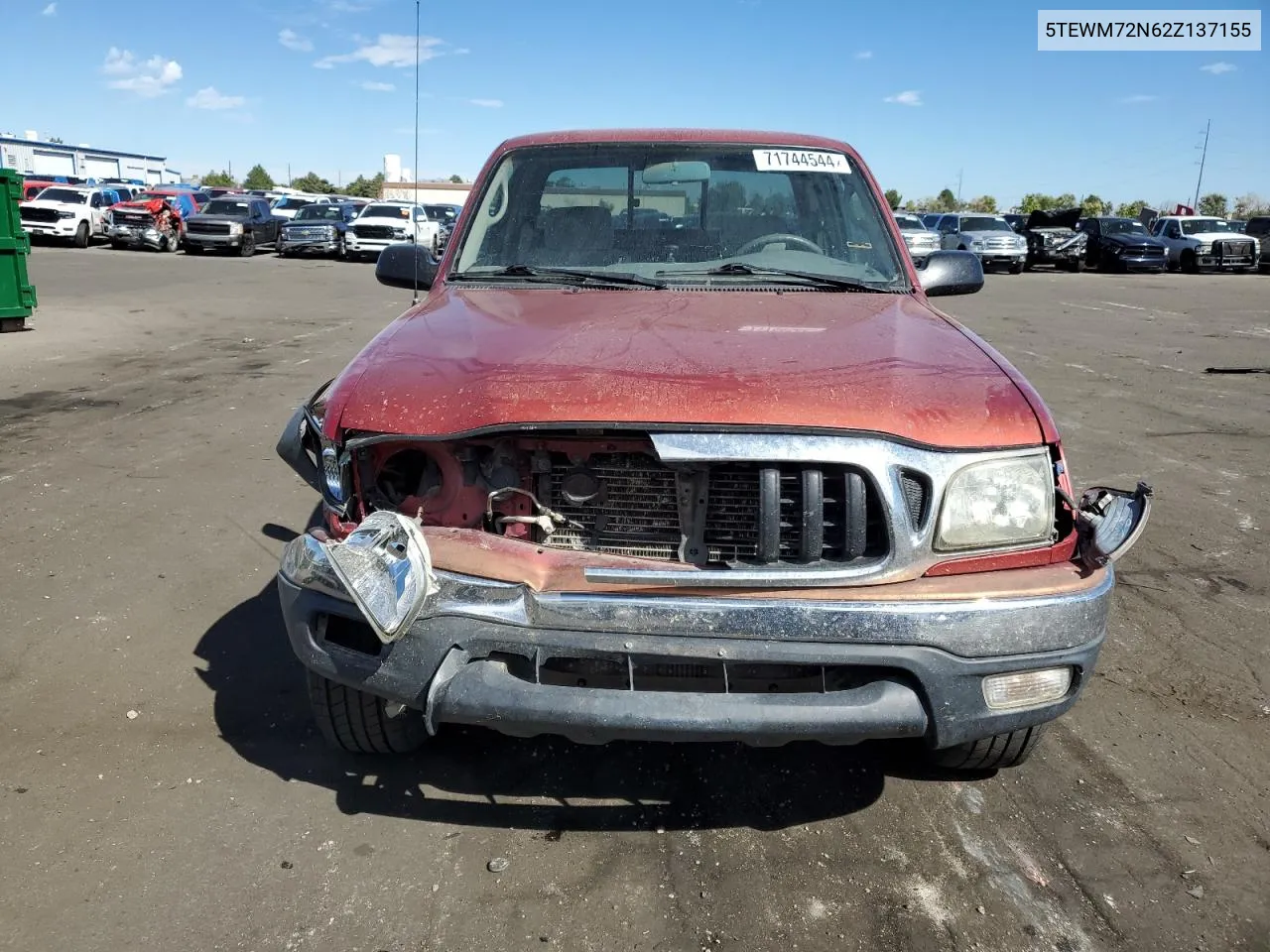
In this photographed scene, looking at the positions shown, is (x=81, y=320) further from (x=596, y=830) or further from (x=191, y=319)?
(x=596, y=830)

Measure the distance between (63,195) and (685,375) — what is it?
3194cm

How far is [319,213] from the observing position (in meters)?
28.1

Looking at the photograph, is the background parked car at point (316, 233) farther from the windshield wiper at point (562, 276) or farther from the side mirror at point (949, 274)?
the side mirror at point (949, 274)

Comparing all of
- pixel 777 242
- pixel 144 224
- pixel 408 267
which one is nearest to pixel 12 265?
pixel 408 267

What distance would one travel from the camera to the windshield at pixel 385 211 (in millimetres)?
26798

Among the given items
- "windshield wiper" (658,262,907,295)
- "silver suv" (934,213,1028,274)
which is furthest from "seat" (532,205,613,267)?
"silver suv" (934,213,1028,274)

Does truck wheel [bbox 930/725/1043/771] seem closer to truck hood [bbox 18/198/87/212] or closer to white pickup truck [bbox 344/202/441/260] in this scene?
white pickup truck [bbox 344/202/441/260]

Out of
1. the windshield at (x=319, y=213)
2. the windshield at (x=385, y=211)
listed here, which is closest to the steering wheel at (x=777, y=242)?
the windshield at (x=385, y=211)

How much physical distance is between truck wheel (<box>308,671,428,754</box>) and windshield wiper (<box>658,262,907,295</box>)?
1780 millimetres

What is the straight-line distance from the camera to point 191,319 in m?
13.4

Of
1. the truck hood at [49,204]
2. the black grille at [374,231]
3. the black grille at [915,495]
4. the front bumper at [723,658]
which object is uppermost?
the truck hood at [49,204]

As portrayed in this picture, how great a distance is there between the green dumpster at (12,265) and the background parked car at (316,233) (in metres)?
15.9

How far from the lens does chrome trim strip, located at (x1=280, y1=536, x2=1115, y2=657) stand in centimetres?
223

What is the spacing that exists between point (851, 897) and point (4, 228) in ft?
41.3
